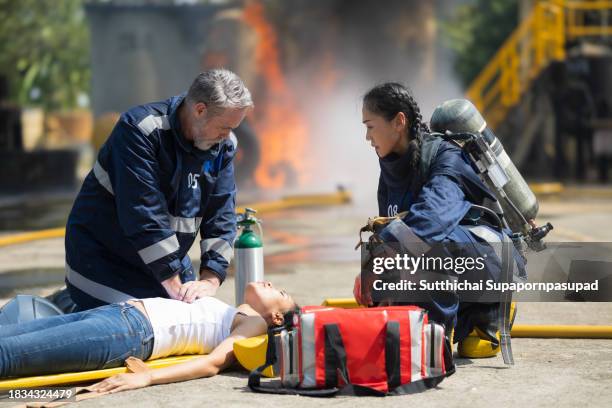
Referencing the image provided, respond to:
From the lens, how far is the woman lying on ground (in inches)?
189

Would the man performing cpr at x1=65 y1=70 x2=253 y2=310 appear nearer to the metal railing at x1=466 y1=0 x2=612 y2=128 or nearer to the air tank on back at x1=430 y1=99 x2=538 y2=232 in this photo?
the air tank on back at x1=430 y1=99 x2=538 y2=232

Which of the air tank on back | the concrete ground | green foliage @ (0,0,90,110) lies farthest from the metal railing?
green foliage @ (0,0,90,110)

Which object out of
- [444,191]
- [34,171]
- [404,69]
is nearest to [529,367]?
[444,191]

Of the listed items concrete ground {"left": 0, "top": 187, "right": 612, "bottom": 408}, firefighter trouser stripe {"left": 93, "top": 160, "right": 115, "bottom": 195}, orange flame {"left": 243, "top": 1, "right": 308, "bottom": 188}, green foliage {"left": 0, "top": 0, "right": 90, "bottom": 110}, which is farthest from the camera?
green foliage {"left": 0, "top": 0, "right": 90, "bottom": 110}

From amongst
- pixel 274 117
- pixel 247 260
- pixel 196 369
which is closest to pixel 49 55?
pixel 274 117

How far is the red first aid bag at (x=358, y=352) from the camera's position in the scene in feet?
14.9

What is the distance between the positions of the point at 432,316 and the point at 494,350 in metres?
0.57

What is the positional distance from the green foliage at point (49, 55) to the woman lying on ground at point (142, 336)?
5384cm

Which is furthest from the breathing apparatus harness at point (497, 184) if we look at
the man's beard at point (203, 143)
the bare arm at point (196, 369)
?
the man's beard at point (203, 143)

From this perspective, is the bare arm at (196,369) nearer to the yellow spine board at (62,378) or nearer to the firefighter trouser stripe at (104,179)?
the yellow spine board at (62,378)

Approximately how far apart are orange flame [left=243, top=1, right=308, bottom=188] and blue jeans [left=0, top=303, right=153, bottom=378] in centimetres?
1802

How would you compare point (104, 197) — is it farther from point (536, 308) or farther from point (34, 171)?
point (34, 171)

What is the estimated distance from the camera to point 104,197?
5.57m

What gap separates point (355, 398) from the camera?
4.53 metres
